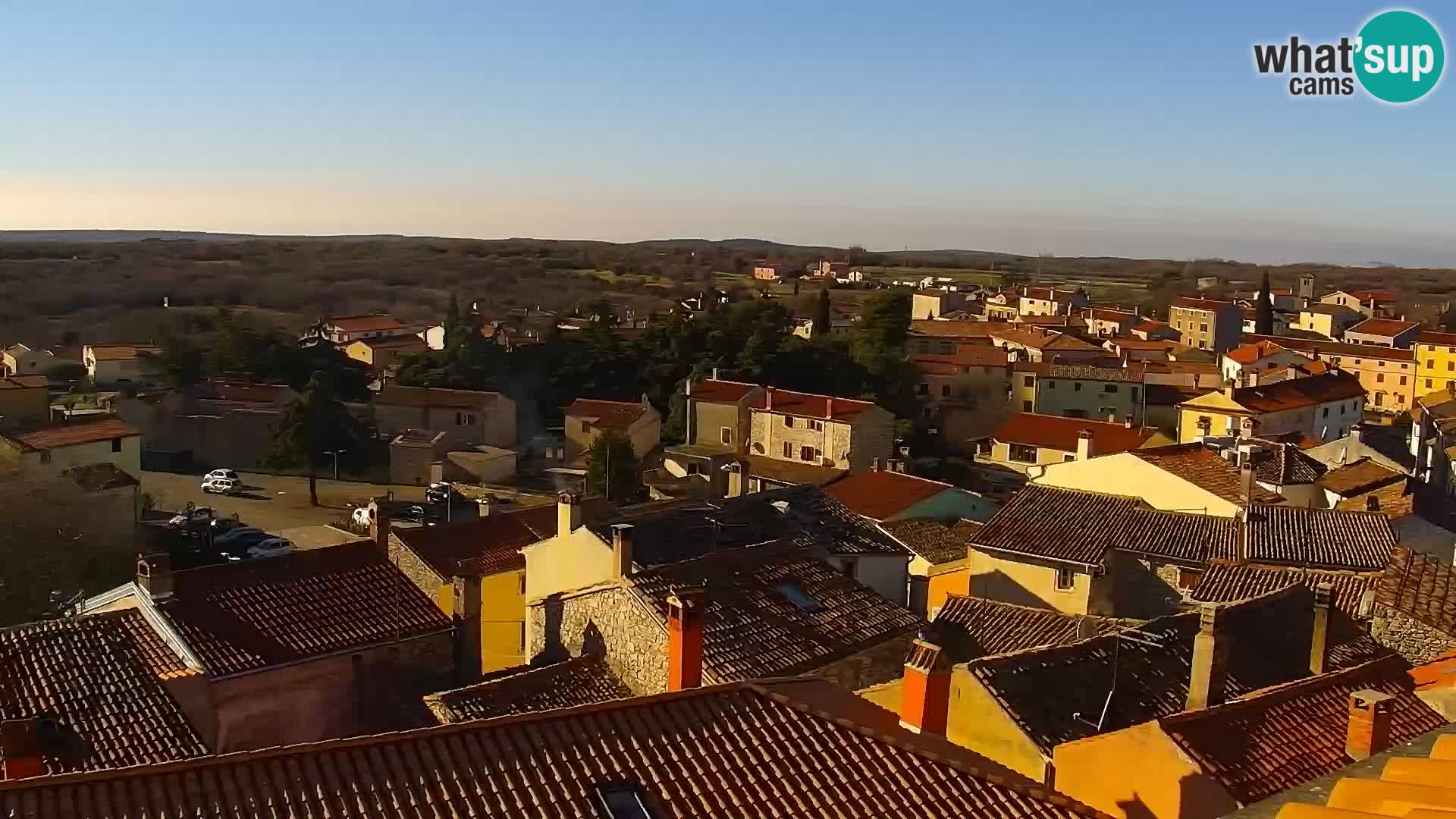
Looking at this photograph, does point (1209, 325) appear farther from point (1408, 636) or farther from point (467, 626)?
point (467, 626)

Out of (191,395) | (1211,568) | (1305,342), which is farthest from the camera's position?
(1305,342)

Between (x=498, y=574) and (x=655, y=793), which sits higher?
(x=655, y=793)

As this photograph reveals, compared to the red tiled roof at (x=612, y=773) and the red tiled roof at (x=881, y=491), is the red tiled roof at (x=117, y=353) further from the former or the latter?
the red tiled roof at (x=612, y=773)

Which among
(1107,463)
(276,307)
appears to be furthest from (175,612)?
(276,307)

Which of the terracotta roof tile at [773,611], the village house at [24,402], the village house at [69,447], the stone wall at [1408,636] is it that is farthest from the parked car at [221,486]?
the stone wall at [1408,636]

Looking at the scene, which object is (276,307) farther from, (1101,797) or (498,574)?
(1101,797)

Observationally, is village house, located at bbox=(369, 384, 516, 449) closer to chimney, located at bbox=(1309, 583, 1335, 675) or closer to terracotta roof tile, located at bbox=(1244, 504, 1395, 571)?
terracotta roof tile, located at bbox=(1244, 504, 1395, 571)
